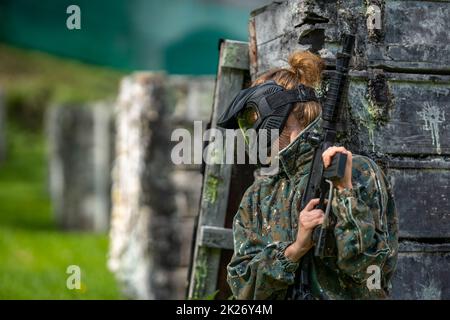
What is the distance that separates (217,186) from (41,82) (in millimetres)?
21146

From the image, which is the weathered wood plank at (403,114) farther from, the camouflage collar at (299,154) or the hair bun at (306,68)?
the camouflage collar at (299,154)

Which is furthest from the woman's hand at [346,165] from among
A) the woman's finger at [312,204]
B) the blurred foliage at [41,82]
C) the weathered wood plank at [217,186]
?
the blurred foliage at [41,82]

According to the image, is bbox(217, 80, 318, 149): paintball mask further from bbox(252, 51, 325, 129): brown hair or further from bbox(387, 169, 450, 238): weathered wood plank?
bbox(387, 169, 450, 238): weathered wood plank

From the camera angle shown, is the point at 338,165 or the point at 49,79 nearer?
the point at 338,165

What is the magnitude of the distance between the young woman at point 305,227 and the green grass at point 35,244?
365 cm

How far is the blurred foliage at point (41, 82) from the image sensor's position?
24641 millimetres

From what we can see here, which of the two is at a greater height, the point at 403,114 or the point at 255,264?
the point at 403,114

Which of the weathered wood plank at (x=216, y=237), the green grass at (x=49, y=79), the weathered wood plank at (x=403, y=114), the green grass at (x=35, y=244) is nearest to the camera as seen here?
the weathered wood plank at (x=403, y=114)

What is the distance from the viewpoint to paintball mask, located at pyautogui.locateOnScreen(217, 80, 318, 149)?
13.2ft

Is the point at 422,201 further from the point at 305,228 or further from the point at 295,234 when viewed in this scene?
the point at 305,228

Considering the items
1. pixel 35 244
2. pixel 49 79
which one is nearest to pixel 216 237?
pixel 35 244

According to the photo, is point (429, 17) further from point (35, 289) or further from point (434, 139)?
point (35, 289)

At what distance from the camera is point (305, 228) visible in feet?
12.3

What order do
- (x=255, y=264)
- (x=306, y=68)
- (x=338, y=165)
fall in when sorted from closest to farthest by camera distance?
(x=338, y=165) → (x=255, y=264) → (x=306, y=68)
